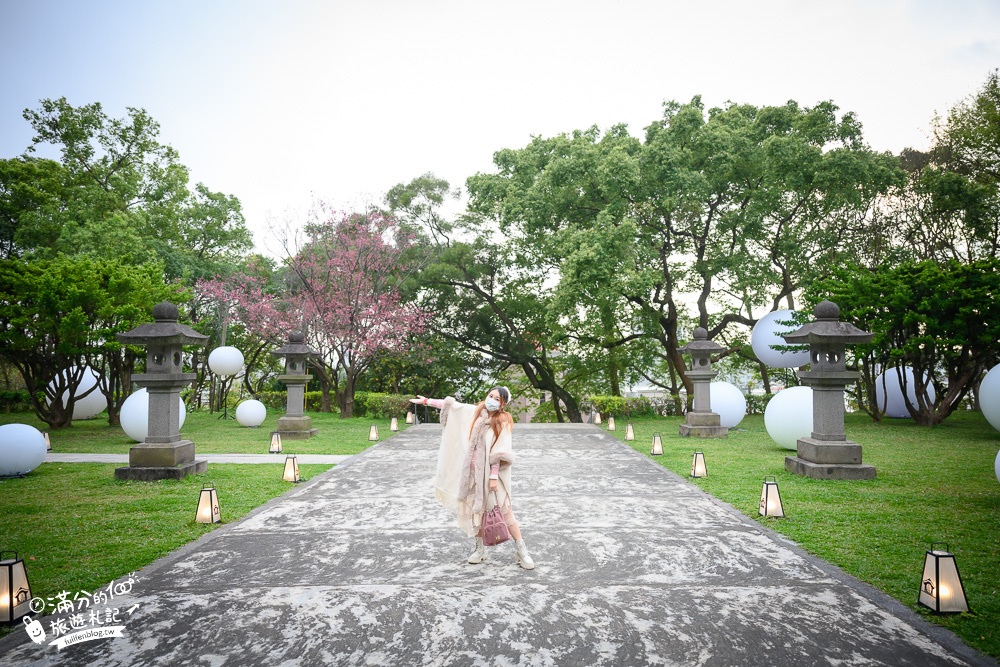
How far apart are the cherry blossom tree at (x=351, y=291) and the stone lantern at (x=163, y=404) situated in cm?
1060

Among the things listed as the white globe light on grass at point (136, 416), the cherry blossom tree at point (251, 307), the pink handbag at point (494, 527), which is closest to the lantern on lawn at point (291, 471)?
the white globe light on grass at point (136, 416)

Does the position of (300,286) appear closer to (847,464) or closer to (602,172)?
(602,172)

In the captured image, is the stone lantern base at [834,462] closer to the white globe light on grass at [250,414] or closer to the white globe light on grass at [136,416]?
the white globe light on grass at [136,416]

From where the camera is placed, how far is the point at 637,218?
70.1 ft

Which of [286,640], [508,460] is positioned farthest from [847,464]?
[286,640]

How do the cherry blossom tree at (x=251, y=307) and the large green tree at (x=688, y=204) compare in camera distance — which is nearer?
the large green tree at (x=688, y=204)

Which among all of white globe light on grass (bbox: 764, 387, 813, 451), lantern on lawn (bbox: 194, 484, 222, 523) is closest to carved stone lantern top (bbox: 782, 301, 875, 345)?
white globe light on grass (bbox: 764, 387, 813, 451)

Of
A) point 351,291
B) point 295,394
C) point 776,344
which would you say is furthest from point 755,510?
point 351,291

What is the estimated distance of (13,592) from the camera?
13.6 feet

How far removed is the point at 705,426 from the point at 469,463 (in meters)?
12.0

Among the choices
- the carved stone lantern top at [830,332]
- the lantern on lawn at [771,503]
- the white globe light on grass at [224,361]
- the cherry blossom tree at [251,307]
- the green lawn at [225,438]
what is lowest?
the green lawn at [225,438]

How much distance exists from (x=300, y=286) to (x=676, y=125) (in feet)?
50.2

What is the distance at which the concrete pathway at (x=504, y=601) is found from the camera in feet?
12.2

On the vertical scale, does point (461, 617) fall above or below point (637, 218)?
below
